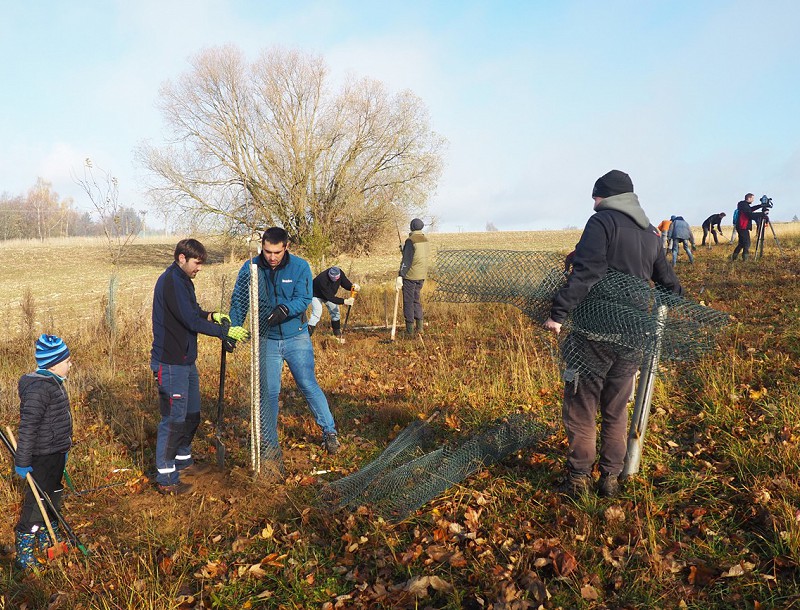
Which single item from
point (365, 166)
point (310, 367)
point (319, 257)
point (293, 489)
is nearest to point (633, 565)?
point (293, 489)

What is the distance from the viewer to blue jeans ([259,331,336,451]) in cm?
434

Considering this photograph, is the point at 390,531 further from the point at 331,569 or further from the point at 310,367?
the point at 310,367

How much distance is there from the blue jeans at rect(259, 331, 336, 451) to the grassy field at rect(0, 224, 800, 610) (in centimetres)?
44

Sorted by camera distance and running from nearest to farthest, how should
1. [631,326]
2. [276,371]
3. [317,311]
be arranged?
[631,326] → [276,371] → [317,311]

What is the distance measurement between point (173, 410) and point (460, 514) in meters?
2.33

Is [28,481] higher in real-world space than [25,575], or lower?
higher

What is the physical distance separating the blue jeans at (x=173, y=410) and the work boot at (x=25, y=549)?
2.89 ft

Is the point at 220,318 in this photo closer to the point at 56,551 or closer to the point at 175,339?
the point at 175,339

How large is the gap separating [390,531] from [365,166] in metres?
19.5

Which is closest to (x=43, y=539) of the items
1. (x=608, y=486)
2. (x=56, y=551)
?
(x=56, y=551)

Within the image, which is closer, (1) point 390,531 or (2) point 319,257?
(1) point 390,531

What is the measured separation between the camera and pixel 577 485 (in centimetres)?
344

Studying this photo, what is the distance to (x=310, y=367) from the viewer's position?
4504 millimetres

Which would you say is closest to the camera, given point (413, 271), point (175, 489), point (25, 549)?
point (25, 549)
